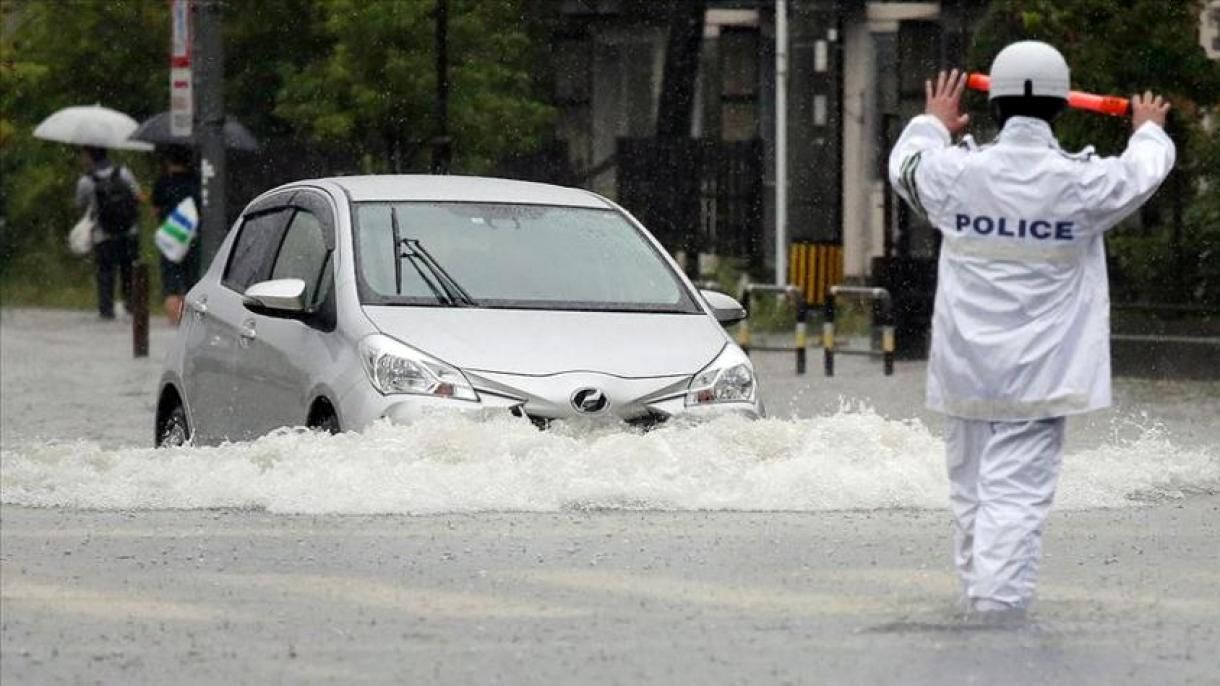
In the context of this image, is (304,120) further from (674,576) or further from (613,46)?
(674,576)

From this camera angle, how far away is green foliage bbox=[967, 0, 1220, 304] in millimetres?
23828

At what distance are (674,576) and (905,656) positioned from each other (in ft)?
5.67

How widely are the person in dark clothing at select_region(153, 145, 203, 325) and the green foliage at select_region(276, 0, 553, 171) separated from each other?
19.6 ft

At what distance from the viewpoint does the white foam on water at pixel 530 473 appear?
11.9 meters

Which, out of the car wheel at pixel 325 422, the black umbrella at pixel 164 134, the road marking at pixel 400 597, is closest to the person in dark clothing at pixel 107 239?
the black umbrella at pixel 164 134

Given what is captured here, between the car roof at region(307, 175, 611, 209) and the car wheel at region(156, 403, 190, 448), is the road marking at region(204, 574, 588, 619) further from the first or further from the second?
the car wheel at region(156, 403, 190, 448)

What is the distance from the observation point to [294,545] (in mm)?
10688

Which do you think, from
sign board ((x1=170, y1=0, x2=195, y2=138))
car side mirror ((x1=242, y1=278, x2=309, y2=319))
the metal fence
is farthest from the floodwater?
the metal fence

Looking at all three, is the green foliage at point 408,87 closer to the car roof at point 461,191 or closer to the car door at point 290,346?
the car roof at point 461,191

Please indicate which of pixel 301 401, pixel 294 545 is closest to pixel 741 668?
pixel 294 545

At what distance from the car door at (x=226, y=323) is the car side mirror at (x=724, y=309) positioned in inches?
79.4

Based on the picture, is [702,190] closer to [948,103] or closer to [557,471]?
[557,471]

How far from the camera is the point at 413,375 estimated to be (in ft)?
40.0

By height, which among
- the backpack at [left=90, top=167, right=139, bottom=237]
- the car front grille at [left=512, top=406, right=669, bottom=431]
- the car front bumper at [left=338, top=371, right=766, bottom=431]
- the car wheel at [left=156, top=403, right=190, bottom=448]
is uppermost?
the car front bumper at [left=338, top=371, right=766, bottom=431]
